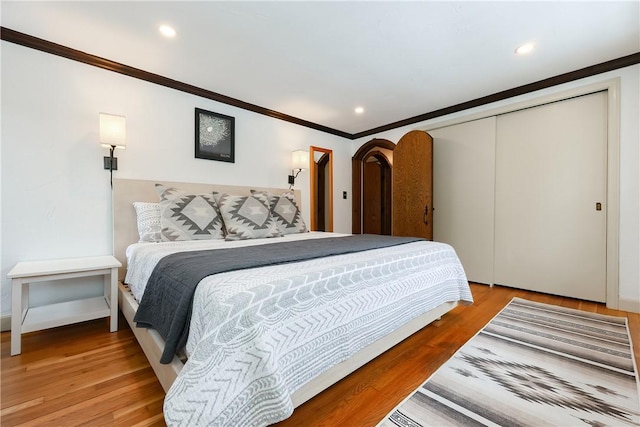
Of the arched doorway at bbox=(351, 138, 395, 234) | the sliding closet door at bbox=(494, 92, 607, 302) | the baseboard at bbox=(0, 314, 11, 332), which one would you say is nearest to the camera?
the baseboard at bbox=(0, 314, 11, 332)

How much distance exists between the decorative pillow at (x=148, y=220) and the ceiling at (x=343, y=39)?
4.36 ft

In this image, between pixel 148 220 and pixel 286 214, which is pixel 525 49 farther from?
pixel 148 220

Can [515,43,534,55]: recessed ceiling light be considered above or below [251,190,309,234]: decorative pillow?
above

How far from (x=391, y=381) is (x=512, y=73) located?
309 centimetres

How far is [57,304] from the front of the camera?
2170 mm

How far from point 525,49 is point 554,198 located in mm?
1598

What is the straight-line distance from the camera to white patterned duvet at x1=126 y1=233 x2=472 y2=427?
0.92m

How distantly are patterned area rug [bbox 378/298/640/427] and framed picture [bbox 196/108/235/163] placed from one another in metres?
2.96

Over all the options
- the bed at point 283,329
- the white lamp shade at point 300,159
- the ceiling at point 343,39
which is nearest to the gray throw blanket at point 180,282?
the bed at point 283,329

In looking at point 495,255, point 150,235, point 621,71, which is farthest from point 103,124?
point 621,71

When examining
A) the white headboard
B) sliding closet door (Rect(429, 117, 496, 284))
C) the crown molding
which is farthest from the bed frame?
sliding closet door (Rect(429, 117, 496, 284))

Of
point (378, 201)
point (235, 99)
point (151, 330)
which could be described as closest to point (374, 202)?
point (378, 201)

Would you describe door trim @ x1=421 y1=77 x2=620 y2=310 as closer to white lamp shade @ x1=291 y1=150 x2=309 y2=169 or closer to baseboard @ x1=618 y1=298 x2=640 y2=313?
baseboard @ x1=618 y1=298 x2=640 y2=313

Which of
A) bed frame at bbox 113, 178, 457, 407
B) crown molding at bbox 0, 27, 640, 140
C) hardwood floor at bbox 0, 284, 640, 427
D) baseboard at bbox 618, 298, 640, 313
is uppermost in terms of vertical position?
crown molding at bbox 0, 27, 640, 140
